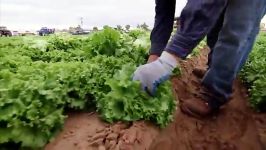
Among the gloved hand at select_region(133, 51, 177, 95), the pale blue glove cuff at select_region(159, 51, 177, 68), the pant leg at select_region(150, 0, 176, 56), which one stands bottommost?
the gloved hand at select_region(133, 51, 177, 95)

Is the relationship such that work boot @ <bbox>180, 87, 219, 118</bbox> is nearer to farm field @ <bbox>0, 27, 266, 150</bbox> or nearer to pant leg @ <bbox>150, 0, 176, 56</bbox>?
farm field @ <bbox>0, 27, 266, 150</bbox>

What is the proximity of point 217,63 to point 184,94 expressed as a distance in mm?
1169

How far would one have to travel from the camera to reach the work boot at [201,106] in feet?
12.8

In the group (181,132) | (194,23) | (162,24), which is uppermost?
(194,23)

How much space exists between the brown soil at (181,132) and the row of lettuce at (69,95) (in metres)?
0.09

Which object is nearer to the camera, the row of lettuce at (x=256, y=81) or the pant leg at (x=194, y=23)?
the pant leg at (x=194, y=23)

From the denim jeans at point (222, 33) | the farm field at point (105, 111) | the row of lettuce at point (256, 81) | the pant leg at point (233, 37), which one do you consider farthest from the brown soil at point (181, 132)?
the pant leg at point (233, 37)

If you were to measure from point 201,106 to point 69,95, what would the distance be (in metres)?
1.34

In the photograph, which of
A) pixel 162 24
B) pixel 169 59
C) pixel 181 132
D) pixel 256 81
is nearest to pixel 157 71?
pixel 169 59

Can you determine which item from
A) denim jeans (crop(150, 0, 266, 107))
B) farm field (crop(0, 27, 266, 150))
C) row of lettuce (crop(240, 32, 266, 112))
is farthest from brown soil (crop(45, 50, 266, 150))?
denim jeans (crop(150, 0, 266, 107))

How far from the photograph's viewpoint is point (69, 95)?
125 inches

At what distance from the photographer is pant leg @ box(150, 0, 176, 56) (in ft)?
13.2

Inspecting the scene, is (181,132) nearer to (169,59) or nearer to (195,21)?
(169,59)

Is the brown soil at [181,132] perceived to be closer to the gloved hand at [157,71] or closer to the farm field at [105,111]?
the farm field at [105,111]
